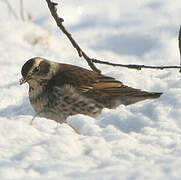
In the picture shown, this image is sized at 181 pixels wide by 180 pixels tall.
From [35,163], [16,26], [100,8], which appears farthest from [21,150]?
[100,8]

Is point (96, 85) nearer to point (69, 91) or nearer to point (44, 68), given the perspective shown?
point (69, 91)

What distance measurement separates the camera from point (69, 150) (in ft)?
12.2

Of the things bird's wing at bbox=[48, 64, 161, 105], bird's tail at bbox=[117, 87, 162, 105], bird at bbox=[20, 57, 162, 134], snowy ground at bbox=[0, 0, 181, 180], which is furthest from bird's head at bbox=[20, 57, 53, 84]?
bird's tail at bbox=[117, 87, 162, 105]

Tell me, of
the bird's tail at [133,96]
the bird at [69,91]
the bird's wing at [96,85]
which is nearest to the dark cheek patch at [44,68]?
the bird at [69,91]

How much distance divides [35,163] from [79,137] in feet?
2.11

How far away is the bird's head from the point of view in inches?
258

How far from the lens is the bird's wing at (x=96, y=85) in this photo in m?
6.53

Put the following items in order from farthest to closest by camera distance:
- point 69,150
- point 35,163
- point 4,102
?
point 4,102 → point 69,150 → point 35,163

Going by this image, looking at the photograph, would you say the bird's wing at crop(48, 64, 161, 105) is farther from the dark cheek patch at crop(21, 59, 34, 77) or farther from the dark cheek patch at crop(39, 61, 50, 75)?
the dark cheek patch at crop(21, 59, 34, 77)

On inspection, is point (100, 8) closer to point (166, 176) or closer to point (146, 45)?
point (146, 45)

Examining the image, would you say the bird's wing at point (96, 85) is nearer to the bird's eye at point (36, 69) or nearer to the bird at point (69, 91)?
the bird at point (69, 91)

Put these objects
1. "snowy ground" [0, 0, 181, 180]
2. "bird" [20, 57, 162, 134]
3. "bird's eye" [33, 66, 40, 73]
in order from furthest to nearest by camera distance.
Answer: "bird's eye" [33, 66, 40, 73] → "bird" [20, 57, 162, 134] → "snowy ground" [0, 0, 181, 180]

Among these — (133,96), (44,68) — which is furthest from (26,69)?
(133,96)

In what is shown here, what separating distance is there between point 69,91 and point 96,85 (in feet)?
1.49
